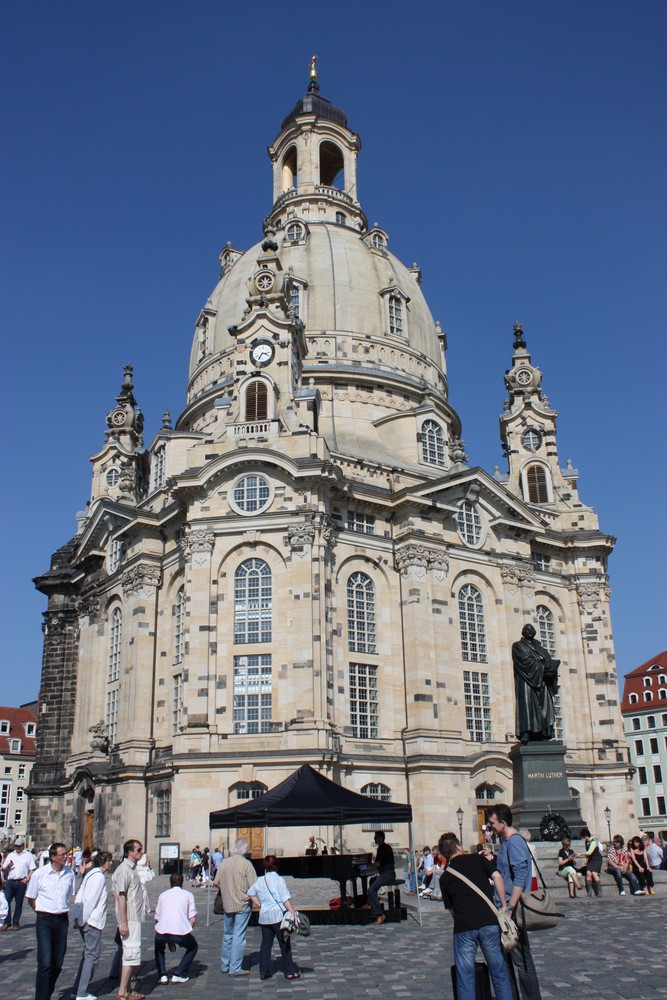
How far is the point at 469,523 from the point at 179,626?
16754 mm

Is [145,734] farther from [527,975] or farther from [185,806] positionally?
[527,975]

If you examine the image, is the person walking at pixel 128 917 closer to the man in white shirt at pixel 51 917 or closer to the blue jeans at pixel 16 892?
the man in white shirt at pixel 51 917

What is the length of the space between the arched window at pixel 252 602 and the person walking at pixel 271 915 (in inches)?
1081

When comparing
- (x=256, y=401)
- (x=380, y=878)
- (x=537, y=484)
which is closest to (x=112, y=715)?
Answer: (x=256, y=401)

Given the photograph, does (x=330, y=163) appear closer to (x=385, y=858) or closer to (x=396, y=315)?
(x=396, y=315)

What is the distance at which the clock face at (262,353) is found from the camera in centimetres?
4925

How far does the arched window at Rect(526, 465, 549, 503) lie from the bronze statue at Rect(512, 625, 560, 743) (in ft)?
97.6

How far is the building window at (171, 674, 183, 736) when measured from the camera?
4397cm

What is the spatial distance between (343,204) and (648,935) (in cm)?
6131

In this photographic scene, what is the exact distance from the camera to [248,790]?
4041cm

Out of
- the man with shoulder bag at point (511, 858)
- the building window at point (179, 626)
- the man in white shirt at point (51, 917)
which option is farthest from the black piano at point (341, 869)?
the building window at point (179, 626)

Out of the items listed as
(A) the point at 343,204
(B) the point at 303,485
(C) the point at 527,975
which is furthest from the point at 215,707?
(A) the point at 343,204

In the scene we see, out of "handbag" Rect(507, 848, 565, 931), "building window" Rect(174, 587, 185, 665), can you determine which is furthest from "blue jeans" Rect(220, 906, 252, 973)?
"building window" Rect(174, 587, 185, 665)

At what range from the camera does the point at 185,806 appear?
1574 inches
